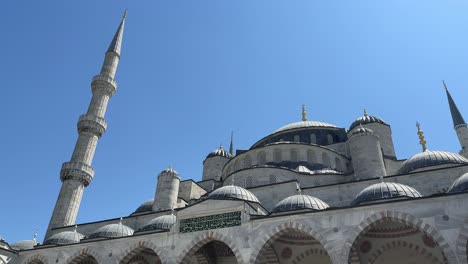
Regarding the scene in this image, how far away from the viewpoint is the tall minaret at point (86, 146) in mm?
19656

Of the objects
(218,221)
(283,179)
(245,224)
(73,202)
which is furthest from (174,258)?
(73,202)

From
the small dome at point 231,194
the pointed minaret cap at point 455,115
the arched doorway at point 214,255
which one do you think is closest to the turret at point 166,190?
the arched doorway at point 214,255

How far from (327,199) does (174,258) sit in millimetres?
6708

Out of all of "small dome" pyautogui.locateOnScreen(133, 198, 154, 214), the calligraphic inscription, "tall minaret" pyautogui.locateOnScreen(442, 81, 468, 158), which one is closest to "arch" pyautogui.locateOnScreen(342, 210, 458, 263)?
the calligraphic inscription

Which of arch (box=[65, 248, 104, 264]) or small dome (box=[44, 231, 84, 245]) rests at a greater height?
small dome (box=[44, 231, 84, 245])

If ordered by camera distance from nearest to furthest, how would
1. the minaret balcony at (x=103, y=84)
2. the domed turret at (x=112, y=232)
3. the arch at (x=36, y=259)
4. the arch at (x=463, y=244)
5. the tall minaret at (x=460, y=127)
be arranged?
1. the arch at (x=463, y=244)
2. the domed turret at (x=112, y=232)
3. the arch at (x=36, y=259)
4. the tall minaret at (x=460, y=127)
5. the minaret balcony at (x=103, y=84)

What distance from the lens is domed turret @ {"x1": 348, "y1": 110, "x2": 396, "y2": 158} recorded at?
20.3 meters

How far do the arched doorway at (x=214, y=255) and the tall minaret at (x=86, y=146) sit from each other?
28.1ft

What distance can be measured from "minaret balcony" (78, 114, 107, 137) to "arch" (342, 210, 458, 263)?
55.7 ft

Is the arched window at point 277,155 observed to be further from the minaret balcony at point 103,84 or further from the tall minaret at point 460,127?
the minaret balcony at point 103,84

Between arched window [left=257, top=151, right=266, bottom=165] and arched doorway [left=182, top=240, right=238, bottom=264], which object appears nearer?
arched doorway [left=182, top=240, right=238, bottom=264]

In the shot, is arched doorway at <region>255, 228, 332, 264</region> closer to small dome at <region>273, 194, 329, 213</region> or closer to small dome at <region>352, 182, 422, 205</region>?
small dome at <region>273, 194, 329, 213</region>

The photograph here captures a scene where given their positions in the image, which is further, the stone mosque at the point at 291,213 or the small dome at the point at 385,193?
the small dome at the point at 385,193

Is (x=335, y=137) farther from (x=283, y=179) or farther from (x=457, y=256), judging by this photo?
(x=457, y=256)
